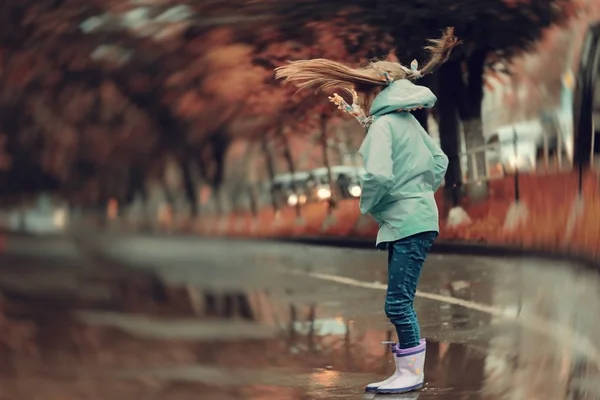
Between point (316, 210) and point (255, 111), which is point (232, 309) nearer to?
point (316, 210)

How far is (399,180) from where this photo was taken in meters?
2.33

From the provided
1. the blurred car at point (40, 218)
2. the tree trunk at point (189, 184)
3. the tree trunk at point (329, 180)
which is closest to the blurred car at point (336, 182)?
the tree trunk at point (329, 180)

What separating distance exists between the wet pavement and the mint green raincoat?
1.81 feet

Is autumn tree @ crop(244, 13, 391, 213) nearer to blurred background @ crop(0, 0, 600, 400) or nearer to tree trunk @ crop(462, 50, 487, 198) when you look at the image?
blurred background @ crop(0, 0, 600, 400)

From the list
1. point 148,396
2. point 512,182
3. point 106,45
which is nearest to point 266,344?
point 148,396

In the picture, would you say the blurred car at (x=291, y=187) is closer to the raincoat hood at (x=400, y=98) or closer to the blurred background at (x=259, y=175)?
the blurred background at (x=259, y=175)

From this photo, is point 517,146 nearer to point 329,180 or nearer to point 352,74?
point 329,180

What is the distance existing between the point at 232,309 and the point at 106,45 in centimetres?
119

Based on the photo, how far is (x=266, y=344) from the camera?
2928mm

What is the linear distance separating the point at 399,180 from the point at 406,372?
61 centimetres

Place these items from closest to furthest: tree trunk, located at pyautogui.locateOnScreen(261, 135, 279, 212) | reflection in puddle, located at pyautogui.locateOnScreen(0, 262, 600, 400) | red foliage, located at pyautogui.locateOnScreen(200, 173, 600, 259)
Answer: reflection in puddle, located at pyautogui.locateOnScreen(0, 262, 600, 400) < red foliage, located at pyautogui.locateOnScreen(200, 173, 600, 259) < tree trunk, located at pyautogui.locateOnScreen(261, 135, 279, 212)

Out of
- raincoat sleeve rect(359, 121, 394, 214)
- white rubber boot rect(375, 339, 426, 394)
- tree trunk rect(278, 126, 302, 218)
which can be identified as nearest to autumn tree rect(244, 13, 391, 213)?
tree trunk rect(278, 126, 302, 218)

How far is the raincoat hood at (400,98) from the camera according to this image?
7.70 ft

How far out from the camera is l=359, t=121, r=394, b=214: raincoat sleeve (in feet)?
7.36
